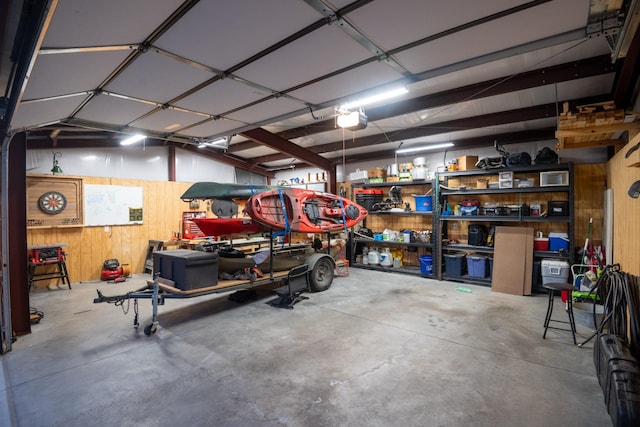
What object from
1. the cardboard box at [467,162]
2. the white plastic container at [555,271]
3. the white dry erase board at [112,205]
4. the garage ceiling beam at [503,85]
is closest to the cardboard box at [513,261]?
the white plastic container at [555,271]

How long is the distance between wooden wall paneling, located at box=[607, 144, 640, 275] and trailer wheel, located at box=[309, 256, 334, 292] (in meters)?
4.27

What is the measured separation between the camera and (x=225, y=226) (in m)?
5.45

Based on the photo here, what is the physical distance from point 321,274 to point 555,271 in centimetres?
428

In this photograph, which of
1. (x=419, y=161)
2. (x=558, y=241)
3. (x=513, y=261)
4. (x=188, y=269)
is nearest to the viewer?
(x=188, y=269)

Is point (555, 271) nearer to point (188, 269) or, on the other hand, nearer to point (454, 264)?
point (454, 264)

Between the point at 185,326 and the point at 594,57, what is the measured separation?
21.6ft

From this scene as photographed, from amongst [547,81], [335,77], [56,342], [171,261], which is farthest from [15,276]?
[547,81]

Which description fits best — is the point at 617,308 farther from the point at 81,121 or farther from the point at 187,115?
the point at 81,121

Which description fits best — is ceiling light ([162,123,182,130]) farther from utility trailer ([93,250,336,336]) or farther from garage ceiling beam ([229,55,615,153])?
garage ceiling beam ([229,55,615,153])

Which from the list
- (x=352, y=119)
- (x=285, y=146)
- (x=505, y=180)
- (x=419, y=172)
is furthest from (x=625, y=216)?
(x=285, y=146)

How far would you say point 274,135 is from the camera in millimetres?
7602

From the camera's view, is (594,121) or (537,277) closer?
(594,121)

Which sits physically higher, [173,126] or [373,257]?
[173,126]

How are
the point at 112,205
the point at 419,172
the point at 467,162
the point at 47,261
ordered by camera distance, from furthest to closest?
the point at 112,205 → the point at 419,172 → the point at 467,162 → the point at 47,261
